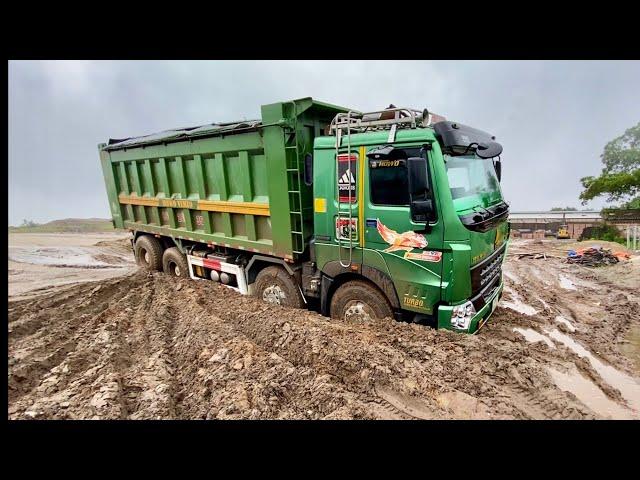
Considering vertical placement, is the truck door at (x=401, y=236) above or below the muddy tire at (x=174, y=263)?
above

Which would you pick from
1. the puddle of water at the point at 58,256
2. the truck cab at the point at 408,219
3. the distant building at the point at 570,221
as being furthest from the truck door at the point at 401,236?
the distant building at the point at 570,221

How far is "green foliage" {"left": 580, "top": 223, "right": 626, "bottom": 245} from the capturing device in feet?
45.1

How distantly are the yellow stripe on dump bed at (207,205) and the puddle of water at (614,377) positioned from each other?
171 inches

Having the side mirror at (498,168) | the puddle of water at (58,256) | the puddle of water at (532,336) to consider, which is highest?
the side mirror at (498,168)

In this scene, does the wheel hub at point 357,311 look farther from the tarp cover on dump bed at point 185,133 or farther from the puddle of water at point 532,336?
the tarp cover on dump bed at point 185,133

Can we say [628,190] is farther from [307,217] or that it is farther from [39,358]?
[39,358]

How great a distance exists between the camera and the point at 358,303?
4016mm

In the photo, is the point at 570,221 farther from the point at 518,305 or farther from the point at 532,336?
the point at 532,336

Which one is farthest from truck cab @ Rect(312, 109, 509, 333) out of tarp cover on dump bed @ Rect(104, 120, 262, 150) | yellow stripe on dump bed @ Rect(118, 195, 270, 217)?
tarp cover on dump bed @ Rect(104, 120, 262, 150)

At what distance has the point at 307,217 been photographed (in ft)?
14.4

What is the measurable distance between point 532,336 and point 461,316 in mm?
1656

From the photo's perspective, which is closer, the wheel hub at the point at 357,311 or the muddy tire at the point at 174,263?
the wheel hub at the point at 357,311

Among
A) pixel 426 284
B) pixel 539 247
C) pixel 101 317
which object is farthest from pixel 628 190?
pixel 101 317

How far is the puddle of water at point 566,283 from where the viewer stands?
22.5ft
